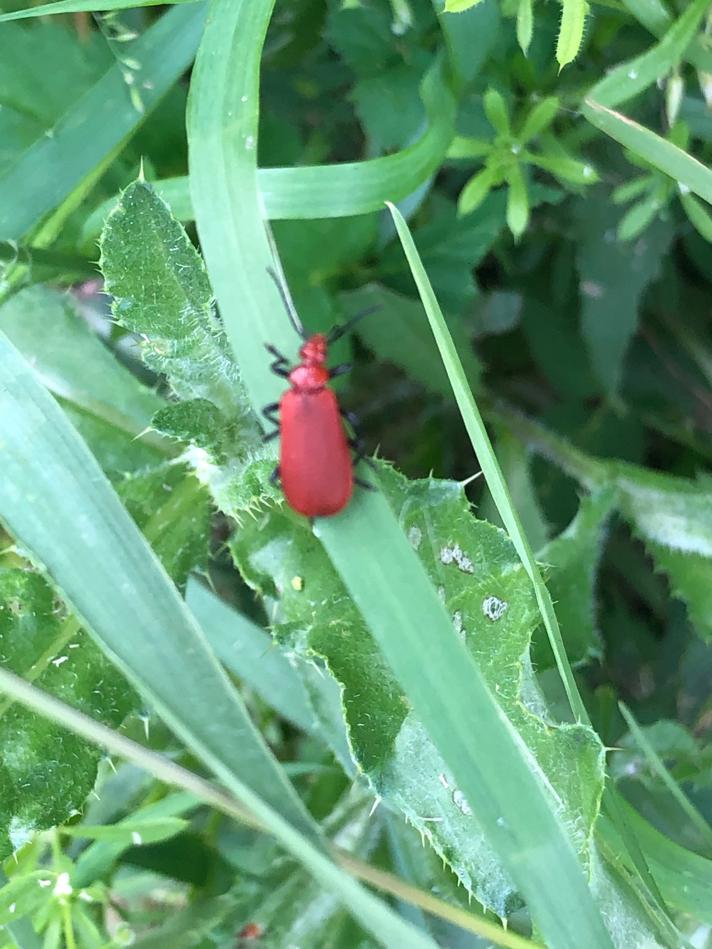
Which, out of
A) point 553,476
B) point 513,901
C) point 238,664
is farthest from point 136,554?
point 553,476

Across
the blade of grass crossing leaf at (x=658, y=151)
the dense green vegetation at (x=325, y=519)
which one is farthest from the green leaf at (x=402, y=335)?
the blade of grass crossing leaf at (x=658, y=151)

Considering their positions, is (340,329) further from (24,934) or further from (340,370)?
(24,934)

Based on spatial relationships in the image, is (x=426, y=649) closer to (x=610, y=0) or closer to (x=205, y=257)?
(x=205, y=257)

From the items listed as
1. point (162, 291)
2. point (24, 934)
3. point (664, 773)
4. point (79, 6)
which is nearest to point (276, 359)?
point (162, 291)

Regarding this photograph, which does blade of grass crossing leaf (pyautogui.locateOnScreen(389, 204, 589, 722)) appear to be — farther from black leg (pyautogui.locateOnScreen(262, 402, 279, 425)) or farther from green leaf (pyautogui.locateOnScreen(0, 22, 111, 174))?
green leaf (pyautogui.locateOnScreen(0, 22, 111, 174))

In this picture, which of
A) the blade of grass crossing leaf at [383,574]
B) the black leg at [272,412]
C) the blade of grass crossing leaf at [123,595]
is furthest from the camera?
the black leg at [272,412]

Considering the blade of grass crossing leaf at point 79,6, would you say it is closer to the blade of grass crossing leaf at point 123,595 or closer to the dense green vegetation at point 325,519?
the dense green vegetation at point 325,519
